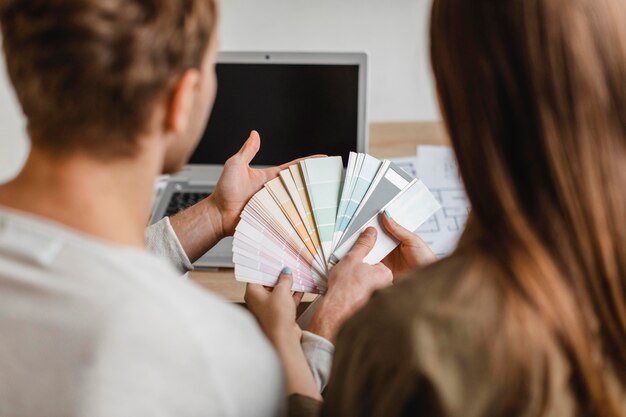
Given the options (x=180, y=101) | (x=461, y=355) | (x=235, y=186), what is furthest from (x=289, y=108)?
(x=461, y=355)

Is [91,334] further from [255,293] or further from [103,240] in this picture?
[255,293]

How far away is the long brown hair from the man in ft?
0.79

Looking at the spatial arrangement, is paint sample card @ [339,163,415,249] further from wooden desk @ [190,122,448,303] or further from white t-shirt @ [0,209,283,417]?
wooden desk @ [190,122,448,303]

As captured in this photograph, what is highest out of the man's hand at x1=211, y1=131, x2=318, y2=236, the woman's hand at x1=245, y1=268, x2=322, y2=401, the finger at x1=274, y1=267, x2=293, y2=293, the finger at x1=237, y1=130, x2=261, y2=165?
the finger at x1=237, y1=130, x2=261, y2=165

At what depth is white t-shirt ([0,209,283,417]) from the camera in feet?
1.63

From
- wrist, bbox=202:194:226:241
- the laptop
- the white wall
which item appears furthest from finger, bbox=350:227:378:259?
the white wall

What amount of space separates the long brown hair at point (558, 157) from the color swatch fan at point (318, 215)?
1.35 feet

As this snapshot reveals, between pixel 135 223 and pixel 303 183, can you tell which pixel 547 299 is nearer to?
pixel 135 223

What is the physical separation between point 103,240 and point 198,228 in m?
0.51

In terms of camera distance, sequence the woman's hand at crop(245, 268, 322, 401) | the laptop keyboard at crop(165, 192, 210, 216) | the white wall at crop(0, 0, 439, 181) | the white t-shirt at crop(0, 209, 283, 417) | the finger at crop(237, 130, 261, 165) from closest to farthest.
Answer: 1. the white t-shirt at crop(0, 209, 283, 417)
2. the woman's hand at crop(245, 268, 322, 401)
3. the finger at crop(237, 130, 261, 165)
4. the laptop keyboard at crop(165, 192, 210, 216)
5. the white wall at crop(0, 0, 439, 181)

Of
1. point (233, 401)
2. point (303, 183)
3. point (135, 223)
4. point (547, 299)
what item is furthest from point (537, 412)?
point (303, 183)

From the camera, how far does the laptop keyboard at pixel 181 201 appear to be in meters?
1.40

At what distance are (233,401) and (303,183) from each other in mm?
492

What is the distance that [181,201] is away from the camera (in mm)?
1430
